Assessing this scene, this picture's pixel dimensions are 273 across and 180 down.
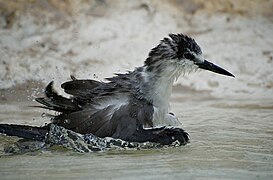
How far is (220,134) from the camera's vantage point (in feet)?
22.2

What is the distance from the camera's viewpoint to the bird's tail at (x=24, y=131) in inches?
234

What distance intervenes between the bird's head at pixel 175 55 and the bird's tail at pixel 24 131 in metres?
1.10

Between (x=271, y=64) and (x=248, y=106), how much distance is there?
1.40m

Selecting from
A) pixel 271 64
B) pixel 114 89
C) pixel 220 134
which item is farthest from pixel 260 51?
pixel 114 89

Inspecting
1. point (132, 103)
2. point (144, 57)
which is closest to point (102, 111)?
point (132, 103)

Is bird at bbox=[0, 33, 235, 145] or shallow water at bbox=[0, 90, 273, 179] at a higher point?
bird at bbox=[0, 33, 235, 145]

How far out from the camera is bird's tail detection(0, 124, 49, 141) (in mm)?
5953

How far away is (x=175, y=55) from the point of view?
6379mm

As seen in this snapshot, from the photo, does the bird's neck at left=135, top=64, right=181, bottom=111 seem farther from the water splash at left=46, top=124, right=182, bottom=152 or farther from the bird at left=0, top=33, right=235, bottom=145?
the water splash at left=46, top=124, right=182, bottom=152

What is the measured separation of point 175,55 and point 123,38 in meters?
3.48

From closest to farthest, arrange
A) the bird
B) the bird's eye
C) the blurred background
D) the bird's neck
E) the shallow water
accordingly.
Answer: the shallow water < the bird < the bird's neck < the bird's eye < the blurred background

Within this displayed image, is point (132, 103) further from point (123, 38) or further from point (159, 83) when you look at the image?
point (123, 38)

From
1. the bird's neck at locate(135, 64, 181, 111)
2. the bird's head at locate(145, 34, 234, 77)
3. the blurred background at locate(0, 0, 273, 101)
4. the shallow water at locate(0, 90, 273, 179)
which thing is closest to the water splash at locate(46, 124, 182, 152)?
the shallow water at locate(0, 90, 273, 179)

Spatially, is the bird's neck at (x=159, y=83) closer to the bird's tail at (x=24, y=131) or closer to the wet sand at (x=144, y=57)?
the wet sand at (x=144, y=57)
